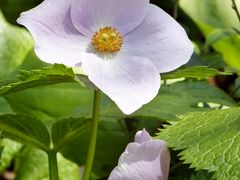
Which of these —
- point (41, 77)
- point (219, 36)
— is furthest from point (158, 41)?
point (219, 36)

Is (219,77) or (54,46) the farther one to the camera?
(219,77)

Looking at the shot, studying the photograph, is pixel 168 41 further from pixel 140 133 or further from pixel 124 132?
pixel 124 132

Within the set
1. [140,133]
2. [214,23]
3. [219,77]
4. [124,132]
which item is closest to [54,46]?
[140,133]

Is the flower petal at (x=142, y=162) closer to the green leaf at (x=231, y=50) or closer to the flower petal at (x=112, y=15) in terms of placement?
the flower petal at (x=112, y=15)

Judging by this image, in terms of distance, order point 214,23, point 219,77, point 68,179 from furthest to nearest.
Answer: point 214,23, point 219,77, point 68,179

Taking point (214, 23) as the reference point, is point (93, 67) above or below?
above

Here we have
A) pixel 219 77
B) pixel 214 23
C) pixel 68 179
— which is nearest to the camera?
pixel 68 179
